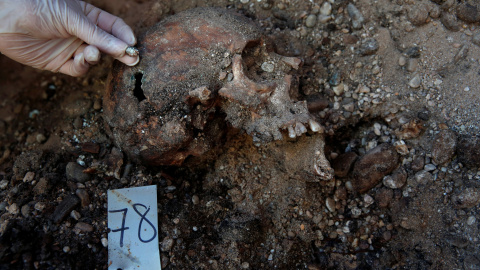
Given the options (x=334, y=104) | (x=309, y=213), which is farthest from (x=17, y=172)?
(x=334, y=104)

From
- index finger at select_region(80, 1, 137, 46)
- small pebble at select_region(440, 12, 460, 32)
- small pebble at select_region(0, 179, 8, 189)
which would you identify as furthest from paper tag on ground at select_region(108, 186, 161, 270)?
small pebble at select_region(440, 12, 460, 32)

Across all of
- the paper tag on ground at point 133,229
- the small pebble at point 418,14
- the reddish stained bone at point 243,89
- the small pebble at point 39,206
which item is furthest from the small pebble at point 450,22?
the small pebble at point 39,206

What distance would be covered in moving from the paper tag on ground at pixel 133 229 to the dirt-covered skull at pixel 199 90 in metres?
0.27

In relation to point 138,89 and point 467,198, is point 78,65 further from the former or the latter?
point 467,198

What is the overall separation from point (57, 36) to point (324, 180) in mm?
1860

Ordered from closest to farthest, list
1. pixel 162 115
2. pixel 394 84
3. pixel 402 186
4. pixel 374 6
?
pixel 162 115
pixel 402 186
pixel 394 84
pixel 374 6

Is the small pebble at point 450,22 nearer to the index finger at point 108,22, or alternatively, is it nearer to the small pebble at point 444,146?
the small pebble at point 444,146

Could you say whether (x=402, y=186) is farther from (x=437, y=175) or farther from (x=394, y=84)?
(x=394, y=84)

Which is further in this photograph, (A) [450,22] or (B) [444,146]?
(A) [450,22]

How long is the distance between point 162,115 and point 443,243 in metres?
1.75

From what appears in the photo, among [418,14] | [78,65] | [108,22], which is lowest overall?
[418,14]

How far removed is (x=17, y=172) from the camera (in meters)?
2.31

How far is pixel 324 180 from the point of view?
2.29 m

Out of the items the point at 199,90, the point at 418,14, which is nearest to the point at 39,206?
the point at 199,90
